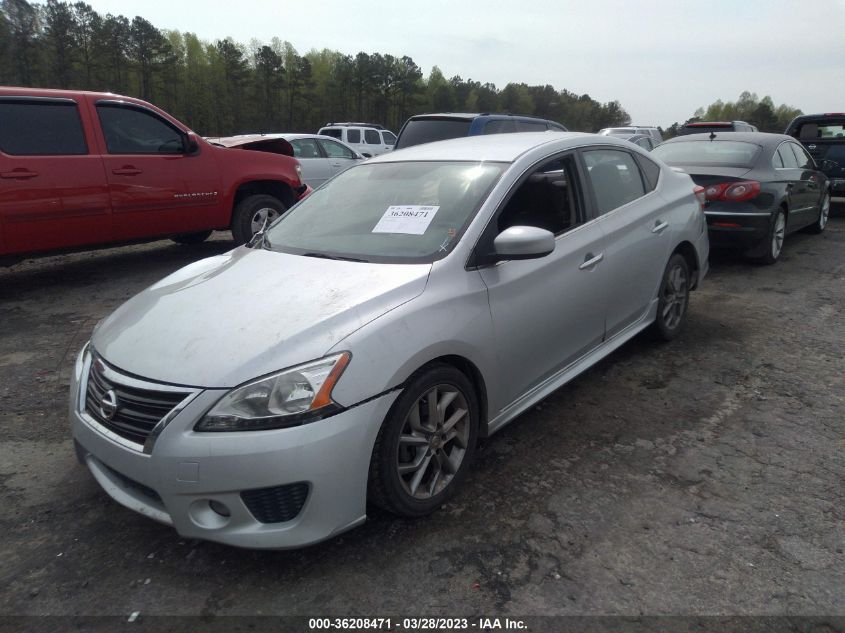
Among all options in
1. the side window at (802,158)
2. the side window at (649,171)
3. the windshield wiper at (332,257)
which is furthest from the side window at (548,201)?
the side window at (802,158)

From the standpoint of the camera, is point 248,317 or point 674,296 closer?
point 248,317

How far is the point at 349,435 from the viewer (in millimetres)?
2258

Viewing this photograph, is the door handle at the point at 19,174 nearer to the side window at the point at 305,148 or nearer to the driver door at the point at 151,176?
the driver door at the point at 151,176

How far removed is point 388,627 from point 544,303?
67.3 inches

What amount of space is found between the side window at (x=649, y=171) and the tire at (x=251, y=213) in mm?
4584

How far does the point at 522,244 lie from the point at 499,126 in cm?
712

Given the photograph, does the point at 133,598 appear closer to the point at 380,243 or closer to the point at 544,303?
the point at 380,243

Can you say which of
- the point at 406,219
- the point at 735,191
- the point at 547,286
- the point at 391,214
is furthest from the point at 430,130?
the point at 547,286

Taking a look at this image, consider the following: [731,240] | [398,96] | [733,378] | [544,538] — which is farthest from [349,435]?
[398,96]

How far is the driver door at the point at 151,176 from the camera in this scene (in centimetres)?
627

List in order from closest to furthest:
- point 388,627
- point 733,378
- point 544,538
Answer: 1. point 388,627
2. point 544,538
3. point 733,378

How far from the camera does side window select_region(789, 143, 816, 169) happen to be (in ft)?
26.5

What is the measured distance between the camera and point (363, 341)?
236cm

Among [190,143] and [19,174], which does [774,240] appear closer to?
[190,143]
